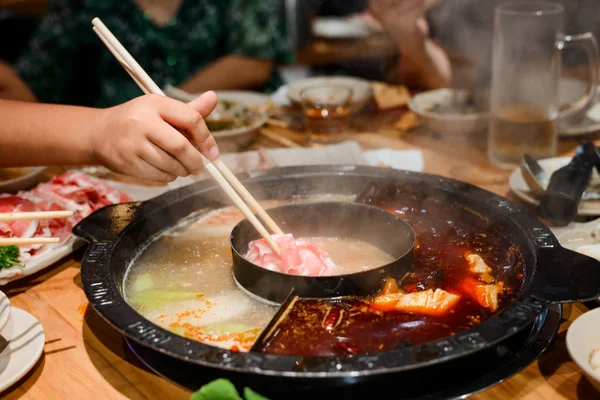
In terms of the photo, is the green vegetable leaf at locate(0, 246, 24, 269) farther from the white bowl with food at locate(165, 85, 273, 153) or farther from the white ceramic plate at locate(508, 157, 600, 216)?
the white ceramic plate at locate(508, 157, 600, 216)

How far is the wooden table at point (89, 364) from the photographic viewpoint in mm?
1385

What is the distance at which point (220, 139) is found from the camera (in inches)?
111

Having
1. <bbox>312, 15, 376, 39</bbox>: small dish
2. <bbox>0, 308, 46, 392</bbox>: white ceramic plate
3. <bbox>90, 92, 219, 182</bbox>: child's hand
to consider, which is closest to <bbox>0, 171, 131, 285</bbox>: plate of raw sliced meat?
<bbox>0, 308, 46, 392</bbox>: white ceramic plate

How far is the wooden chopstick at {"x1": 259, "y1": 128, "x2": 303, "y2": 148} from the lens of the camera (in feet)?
9.66

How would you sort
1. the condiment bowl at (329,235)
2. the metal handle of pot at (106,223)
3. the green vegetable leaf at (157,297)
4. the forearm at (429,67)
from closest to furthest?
the condiment bowl at (329,235) < the green vegetable leaf at (157,297) < the metal handle of pot at (106,223) < the forearm at (429,67)

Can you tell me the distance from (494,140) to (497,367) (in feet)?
4.78

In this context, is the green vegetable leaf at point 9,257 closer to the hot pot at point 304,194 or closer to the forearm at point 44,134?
the hot pot at point 304,194

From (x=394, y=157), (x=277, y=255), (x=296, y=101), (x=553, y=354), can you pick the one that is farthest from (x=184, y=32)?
(x=553, y=354)

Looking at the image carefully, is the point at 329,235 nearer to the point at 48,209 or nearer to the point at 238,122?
the point at 48,209

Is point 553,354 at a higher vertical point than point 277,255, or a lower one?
lower

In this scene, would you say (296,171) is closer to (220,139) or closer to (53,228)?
(220,139)

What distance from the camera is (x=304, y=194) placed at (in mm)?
2293

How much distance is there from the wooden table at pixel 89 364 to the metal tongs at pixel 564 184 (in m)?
0.45

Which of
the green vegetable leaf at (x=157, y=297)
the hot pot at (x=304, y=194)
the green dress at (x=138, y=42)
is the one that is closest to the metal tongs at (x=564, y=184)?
the hot pot at (x=304, y=194)
